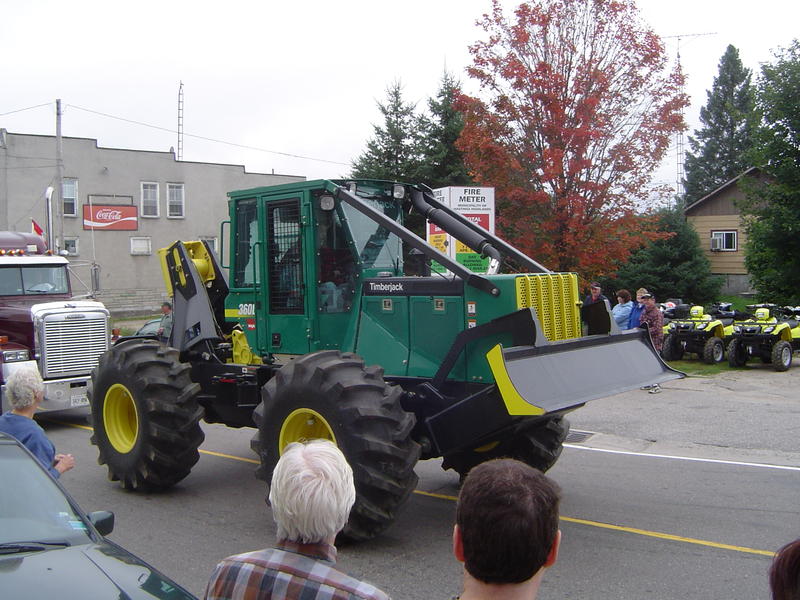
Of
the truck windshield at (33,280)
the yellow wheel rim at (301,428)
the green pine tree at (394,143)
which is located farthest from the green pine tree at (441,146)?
the yellow wheel rim at (301,428)

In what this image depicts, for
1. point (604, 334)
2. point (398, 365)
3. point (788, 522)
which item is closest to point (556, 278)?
point (604, 334)

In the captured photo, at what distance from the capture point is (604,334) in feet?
24.9

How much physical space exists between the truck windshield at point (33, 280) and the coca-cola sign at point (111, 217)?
2467cm

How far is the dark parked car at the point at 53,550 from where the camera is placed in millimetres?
3586

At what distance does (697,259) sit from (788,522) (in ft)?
77.3

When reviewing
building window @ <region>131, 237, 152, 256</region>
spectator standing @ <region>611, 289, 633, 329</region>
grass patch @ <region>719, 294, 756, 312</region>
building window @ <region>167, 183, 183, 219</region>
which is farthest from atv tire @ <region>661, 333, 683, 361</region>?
building window @ <region>167, 183, 183, 219</region>

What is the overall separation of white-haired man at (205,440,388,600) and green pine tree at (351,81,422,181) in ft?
80.2

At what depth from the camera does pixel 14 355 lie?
12.6 m

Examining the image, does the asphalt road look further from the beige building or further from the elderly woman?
the beige building

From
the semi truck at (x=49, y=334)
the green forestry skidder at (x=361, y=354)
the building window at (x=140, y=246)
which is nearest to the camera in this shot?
the green forestry skidder at (x=361, y=354)

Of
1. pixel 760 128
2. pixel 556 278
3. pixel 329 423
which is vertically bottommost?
pixel 329 423

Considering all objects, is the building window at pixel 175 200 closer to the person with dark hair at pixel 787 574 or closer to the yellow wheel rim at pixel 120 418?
the yellow wheel rim at pixel 120 418

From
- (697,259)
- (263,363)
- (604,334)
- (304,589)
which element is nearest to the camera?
(304,589)

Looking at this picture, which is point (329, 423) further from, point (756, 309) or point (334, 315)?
point (756, 309)
